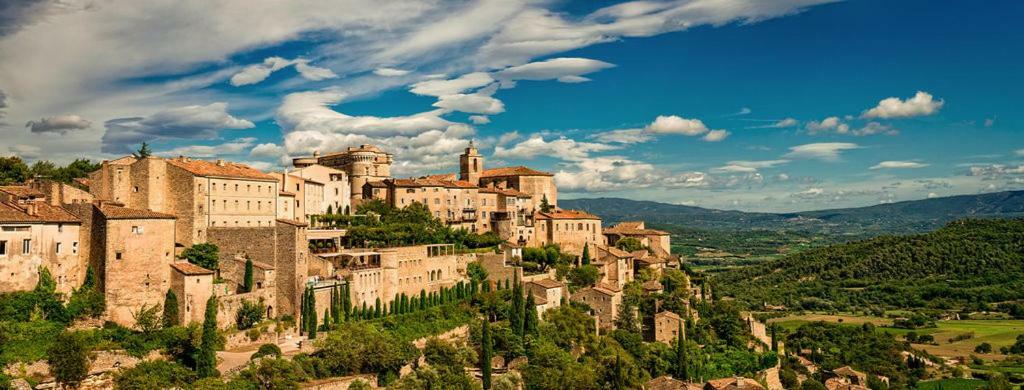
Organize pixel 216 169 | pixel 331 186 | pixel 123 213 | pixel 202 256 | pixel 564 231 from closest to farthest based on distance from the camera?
pixel 123 213, pixel 202 256, pixel 216 169, pixel 331 186, pixel 564 231

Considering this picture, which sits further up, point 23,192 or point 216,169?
point 216,169

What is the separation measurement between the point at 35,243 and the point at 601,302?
38.8m

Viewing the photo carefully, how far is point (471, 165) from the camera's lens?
81750 millimetres

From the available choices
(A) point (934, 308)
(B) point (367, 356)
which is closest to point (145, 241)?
(B) point (367, 356)

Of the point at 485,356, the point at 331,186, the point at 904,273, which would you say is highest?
the point at 331,186

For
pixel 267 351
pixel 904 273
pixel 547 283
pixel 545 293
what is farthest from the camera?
pixel 904 273

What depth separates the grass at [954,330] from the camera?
95.1m

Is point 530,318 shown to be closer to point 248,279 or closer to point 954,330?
point 248,279

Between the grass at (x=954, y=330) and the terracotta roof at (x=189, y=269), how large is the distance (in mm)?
81121

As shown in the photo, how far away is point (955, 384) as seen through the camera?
77.5 m

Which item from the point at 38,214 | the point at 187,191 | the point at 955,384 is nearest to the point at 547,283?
the point at 187,191

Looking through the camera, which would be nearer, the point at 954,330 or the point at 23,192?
the point at 23,192

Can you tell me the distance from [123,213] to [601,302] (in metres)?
35.3

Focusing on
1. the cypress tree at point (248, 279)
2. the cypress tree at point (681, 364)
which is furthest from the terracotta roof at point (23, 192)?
the cypress tree at point (681, 364)
